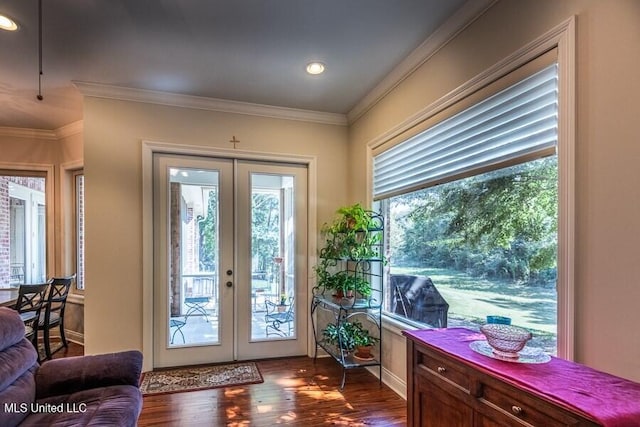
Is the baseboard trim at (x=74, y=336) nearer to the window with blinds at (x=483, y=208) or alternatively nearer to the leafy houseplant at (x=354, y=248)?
the leafy houseplant at (x=354, y=248)

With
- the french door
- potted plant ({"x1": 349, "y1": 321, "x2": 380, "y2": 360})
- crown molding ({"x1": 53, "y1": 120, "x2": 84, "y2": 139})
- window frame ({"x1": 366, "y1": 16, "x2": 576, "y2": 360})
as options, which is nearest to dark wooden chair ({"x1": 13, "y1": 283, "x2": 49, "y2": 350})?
the french door

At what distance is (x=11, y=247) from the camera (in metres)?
4.86

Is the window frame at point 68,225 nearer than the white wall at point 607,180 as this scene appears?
No

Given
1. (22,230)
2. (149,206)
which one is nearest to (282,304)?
(149,206)

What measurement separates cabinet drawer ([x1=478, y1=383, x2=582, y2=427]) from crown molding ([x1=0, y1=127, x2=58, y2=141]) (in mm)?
5673

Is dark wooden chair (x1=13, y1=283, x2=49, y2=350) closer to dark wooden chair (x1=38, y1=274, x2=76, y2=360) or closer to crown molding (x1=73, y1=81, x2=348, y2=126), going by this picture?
dark wooden chair (x1=38, y1=274, x2=76, y2=360)

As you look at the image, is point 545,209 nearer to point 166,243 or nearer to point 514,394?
point 514,394

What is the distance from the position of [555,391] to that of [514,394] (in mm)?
166

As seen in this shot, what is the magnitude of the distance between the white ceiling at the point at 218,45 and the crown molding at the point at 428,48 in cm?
4

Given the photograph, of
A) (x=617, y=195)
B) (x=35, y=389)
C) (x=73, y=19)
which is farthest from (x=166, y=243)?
(x=617, y=195)

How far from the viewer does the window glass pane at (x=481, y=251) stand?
73.3 inches

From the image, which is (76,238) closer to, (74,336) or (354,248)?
(74,336)

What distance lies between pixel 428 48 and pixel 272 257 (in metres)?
2.57

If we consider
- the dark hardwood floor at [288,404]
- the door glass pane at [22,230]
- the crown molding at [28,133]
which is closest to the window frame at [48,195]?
the door glass pane at [22,230]
